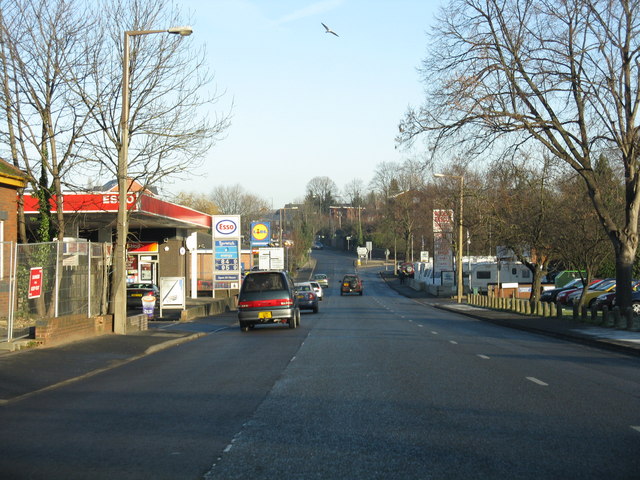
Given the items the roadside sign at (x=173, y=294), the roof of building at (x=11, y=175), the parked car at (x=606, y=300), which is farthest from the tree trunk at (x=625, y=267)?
the roof of building at (x=11, y=175)

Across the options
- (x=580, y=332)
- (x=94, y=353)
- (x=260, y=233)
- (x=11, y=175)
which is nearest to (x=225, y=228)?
(x=260, y=233)

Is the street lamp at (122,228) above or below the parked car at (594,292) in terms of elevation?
above

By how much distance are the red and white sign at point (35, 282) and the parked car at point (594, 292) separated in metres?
27.7

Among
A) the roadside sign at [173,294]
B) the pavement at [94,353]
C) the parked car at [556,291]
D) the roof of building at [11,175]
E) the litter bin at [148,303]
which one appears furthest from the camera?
the parked car at [556,291]

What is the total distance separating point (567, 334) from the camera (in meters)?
21.6

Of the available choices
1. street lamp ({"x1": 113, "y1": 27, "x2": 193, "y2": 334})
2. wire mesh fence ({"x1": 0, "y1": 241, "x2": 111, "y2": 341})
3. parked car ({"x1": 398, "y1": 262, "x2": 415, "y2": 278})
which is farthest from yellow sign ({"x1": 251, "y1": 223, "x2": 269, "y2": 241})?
wire mesh fence ({"x1": 0, "y1": 241, "x2": 111, "y2": 341})

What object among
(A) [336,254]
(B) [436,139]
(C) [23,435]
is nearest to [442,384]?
(C) [23,435]

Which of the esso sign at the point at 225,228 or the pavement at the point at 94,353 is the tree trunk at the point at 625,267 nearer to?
the pavement at the point at 94,353

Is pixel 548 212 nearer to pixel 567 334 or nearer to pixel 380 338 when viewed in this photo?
pixel 567 334

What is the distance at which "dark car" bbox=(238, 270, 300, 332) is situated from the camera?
79.7 feet

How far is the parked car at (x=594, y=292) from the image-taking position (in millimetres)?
37719

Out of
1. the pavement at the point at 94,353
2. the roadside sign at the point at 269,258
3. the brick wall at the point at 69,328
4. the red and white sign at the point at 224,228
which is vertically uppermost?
the red and white sign at the point at 224,228

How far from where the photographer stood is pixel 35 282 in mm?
15953

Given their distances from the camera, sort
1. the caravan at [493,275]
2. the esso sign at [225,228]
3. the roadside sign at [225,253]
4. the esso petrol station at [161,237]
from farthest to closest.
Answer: the caravan at [493,275] < the esso sign at [225,228] < the roadside sign at [225,253] < the esso petrol station at [161,237]
